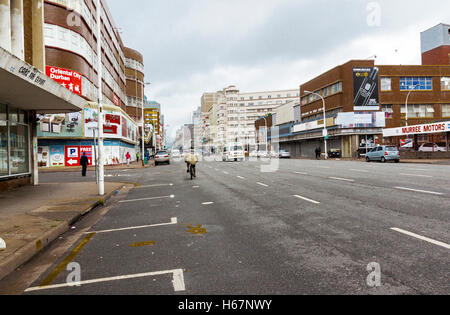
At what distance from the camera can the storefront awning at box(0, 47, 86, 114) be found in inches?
338

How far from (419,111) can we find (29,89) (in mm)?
56323

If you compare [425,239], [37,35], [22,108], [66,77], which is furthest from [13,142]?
[66,77]

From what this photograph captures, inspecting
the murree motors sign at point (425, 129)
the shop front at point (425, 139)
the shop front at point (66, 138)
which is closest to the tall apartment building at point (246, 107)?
the shop front at point (425, 139)

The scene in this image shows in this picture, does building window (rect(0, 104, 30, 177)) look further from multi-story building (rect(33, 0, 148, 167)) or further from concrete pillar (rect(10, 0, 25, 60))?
multi-story building (rect(33, 0, 148, 167))

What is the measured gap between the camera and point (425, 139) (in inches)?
1607

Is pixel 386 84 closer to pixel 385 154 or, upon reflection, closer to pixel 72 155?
pixel 385 154

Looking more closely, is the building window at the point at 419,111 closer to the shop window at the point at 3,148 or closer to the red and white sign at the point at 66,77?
the red and white sign at the point at 66,77

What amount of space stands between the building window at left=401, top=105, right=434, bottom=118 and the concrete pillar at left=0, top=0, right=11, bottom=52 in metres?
54.0

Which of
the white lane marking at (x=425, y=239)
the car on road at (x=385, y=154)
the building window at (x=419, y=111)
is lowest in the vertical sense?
the white lane marking at (x=425, y=239)

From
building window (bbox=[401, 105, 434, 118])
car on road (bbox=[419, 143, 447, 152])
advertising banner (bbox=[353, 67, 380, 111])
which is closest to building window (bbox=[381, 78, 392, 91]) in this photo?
advertising banner (bbox=[353, 67, 380, 111])

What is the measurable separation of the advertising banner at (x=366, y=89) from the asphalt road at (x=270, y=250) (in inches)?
1752

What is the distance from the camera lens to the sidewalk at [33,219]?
509 centimetres
